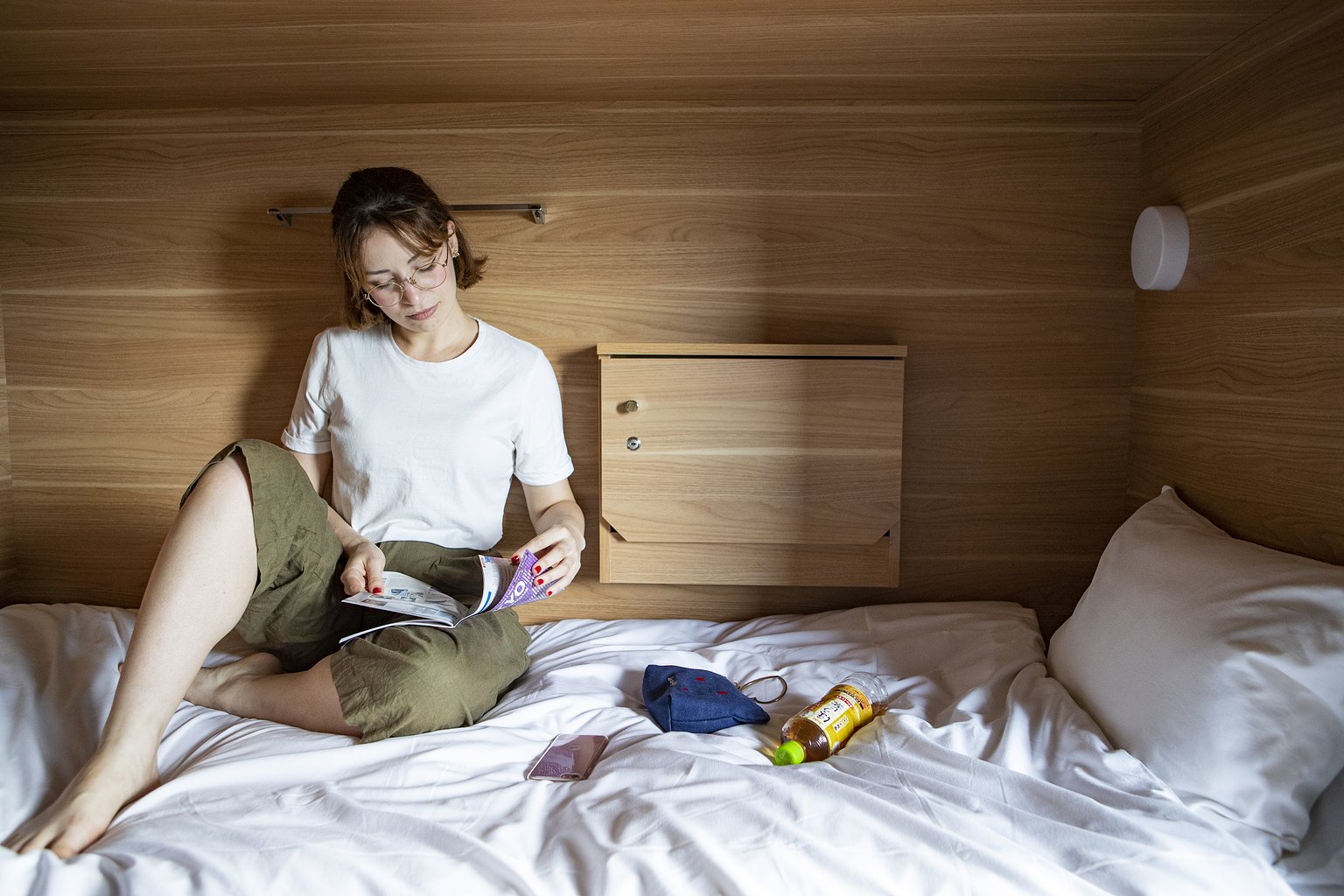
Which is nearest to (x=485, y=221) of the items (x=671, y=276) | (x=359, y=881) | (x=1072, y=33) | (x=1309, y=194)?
(x=671, y=276)

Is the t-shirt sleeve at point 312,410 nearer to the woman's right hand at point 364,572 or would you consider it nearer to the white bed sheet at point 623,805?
the woman's right hand at point 364,572

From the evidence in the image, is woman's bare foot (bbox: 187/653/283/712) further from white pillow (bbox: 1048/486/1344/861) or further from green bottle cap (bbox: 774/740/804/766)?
white pillow (bbox: 1048/486/1344/861)

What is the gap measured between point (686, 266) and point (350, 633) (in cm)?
83

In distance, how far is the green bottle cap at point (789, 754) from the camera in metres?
1.01

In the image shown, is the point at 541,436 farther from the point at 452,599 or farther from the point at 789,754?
the point at 789,754

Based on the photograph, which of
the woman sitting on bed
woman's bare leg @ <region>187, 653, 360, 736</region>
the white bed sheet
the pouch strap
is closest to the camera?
the white bed sheet

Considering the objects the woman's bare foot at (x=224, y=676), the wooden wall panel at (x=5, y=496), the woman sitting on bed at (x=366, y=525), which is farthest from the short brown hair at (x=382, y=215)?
the wooden wall panel at (x=5, y=496)

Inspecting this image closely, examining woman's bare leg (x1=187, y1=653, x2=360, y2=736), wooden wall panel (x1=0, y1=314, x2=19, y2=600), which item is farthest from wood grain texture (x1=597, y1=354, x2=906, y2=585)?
wooden wall panel (x1=0, y1=314, x2=19, y2=600)

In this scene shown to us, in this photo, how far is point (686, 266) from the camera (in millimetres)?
1547

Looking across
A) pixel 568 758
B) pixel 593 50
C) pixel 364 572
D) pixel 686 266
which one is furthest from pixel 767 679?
pixel 593 50

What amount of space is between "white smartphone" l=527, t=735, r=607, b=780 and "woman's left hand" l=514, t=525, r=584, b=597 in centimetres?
23

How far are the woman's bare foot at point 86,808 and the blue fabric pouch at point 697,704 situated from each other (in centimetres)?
58

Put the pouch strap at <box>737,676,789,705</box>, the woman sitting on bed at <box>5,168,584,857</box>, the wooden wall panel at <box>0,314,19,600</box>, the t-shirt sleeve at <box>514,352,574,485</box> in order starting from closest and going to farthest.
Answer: the woman sitting on bed at <box>5,168,584,857</box>
the pouch strap at <box>737,676,789,705</box>
the t-shirt sleeve at <box>514,352,574,485</box>
the wooden wall panel at <box>0,314,19,600</box>

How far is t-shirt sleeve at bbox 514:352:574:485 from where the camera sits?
144 centimetres
